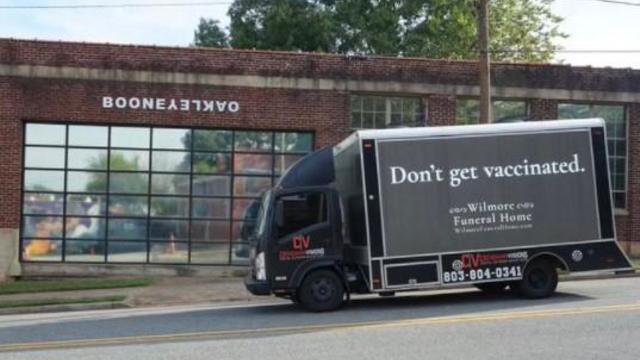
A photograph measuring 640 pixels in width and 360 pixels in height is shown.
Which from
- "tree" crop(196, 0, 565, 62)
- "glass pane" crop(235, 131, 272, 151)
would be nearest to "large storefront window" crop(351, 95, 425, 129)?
"glass pane" crop(235, 131, 272, 151)

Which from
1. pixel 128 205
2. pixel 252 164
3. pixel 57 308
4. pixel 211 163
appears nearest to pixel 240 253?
pixel 252 164

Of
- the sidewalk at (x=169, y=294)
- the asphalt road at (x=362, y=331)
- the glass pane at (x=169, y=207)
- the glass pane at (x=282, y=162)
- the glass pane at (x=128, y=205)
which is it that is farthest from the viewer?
the glass pane at (x=282, y=162)

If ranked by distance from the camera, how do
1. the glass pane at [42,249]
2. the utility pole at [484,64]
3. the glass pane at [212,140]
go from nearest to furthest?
1. the utility pole at [484,64]
2. the glass pane at [42,249]
3. the glass pane at [212,140]

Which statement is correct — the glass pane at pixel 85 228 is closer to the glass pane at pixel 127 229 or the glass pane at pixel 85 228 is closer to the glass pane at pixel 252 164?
the glass pane at pixel 127 229

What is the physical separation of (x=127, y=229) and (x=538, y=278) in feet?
38.4

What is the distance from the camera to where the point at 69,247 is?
71.4ft

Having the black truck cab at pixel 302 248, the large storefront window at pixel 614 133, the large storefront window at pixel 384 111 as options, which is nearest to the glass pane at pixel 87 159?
the large storefront window at pixel 384 111

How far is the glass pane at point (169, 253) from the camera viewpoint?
867 inches

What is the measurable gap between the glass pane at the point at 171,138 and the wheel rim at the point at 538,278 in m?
10.9

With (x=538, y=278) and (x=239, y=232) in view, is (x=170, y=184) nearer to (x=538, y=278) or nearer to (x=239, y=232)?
(x=239, y=232)

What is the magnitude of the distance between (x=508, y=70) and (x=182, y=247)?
10437mm

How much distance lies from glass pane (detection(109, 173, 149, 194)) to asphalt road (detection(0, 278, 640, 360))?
697 cm

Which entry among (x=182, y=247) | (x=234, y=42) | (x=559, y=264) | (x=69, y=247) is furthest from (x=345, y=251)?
(x=234, y=42)

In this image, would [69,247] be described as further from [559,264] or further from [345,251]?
[559,264]
